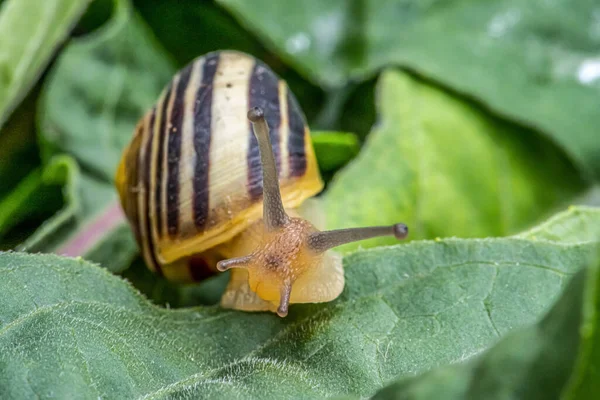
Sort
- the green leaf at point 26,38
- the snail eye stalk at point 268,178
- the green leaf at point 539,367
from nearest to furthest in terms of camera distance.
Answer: the green leaf at point 539,367 → the snail eye stalk at point 268,178 → the green leaf at point 26,38

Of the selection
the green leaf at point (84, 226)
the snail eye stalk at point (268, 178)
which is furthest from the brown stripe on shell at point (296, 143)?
the green leaf at point (84, 226)

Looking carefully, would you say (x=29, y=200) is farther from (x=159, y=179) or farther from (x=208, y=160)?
(x=208, y=160)

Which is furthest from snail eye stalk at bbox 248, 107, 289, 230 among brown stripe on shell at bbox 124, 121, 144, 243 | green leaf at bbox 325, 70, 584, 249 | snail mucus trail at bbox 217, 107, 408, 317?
brown stripe on shell at bbox 124, 121, 144, 243

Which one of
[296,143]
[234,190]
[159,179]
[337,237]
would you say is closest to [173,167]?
[159,179]

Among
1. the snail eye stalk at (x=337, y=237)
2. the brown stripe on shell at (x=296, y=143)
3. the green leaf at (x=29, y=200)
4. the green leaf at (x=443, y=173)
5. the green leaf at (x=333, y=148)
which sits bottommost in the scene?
the green leaf at (x=443, y=173)

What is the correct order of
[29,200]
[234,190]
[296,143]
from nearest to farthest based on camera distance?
[234,190] → [296,143] → [29,200]

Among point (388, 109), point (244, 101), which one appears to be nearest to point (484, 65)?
point (388, 109)

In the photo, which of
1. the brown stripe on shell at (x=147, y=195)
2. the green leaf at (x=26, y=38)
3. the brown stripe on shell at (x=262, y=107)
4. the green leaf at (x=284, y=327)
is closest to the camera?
the green leaf at (x=284, y=327)

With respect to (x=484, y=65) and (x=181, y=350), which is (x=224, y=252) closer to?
(x=181, y=350)

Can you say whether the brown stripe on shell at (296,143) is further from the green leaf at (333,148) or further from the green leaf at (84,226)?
the green leaf at (84,226)
